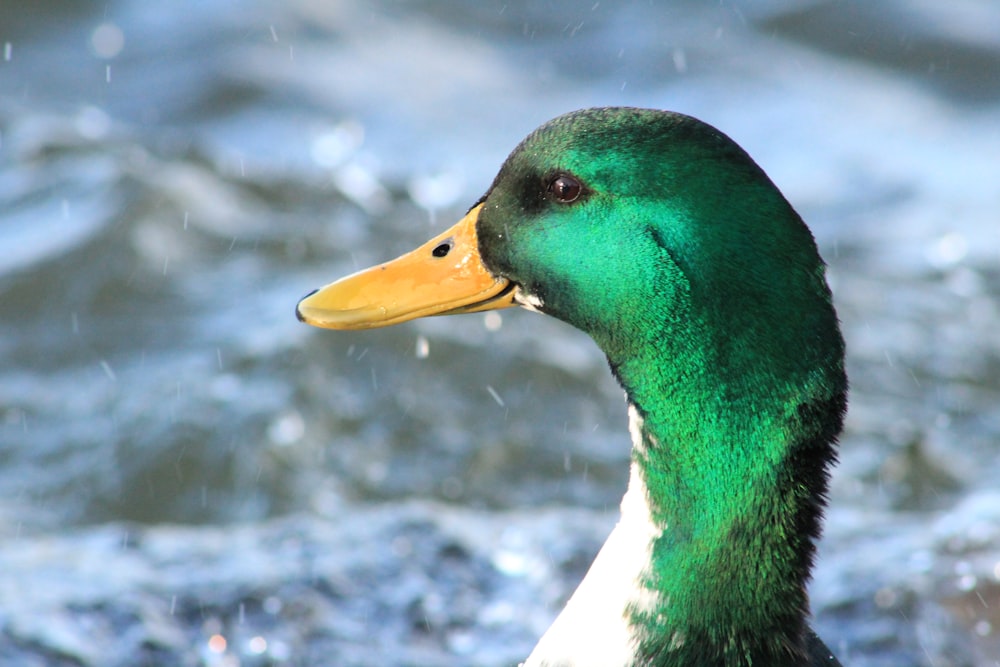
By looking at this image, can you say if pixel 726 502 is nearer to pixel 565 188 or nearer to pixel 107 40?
pixel 565 188

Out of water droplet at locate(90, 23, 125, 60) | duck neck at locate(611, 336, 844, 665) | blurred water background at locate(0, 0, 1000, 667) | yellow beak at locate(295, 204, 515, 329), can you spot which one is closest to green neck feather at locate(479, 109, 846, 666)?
duck neck at locate(611, 336, 844, 665)

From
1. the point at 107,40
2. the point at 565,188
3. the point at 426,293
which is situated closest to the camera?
the point at 565,188

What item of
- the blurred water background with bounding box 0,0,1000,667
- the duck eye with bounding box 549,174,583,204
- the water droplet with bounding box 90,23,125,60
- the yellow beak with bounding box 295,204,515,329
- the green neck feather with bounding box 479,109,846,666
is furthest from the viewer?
the water droplet with bounding box 90,23,125,60

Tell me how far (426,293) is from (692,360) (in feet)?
1.89

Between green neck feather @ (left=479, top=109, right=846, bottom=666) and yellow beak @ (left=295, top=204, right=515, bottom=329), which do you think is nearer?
green neck feather @ (left=479, top=109, right=846, bottom=666)

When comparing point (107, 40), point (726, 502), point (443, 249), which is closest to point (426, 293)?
point (443, 249)

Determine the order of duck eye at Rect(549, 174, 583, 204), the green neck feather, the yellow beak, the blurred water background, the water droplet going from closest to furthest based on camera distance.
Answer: the green neck feather < duck eye at Rect(549, 174, 583, 204) < the yellow beak < the blurred water background < the water droplet

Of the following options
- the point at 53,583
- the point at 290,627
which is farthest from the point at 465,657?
the point at 53,583

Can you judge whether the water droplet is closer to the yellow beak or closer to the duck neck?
the yellow beak

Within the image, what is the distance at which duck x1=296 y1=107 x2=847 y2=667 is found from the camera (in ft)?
7.47

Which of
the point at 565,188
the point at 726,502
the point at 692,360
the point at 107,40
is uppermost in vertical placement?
the point at 565,188

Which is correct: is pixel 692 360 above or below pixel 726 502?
above

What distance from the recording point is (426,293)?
105 inches

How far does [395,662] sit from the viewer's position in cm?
368
